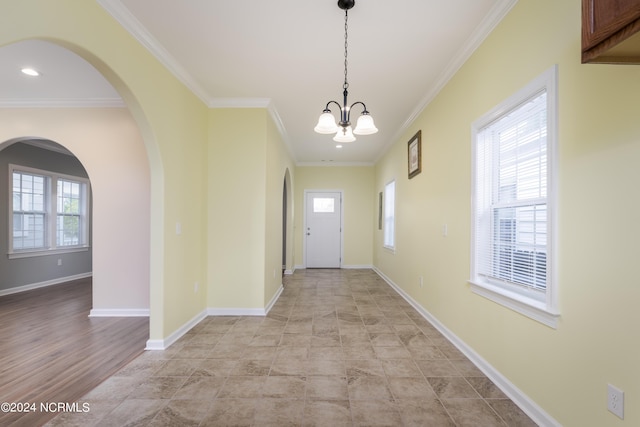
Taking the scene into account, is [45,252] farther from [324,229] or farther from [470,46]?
[470,46]

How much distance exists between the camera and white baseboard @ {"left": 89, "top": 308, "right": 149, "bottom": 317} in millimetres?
3523

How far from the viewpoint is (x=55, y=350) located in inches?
101

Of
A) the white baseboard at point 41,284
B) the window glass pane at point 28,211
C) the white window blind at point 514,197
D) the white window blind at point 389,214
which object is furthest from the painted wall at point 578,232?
the window glass pane at point 28,211

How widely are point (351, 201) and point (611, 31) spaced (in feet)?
20.9

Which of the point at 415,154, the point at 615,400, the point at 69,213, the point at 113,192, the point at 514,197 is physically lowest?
the point at 615,400

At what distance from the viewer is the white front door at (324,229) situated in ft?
24.0

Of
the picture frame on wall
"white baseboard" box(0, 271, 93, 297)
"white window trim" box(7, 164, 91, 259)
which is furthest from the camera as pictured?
"white window trim" box(7, 164, 91, 259)

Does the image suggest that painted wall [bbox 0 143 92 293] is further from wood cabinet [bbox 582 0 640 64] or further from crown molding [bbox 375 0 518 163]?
wood cabinet [bbox 582 0 640 64]

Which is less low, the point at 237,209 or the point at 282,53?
the point at 282,53

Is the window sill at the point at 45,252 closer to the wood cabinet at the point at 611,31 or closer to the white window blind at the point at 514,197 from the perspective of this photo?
the white window blind at the point at 514,197

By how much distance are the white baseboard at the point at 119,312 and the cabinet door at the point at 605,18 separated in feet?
14.5

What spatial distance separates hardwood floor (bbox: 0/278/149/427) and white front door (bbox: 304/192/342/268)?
434cm

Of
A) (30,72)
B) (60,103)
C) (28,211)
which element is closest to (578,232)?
(30,72)

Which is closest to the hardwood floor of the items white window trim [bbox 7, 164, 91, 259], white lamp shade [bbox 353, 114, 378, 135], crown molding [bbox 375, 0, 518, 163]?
white window trim [bbox 7, 164, 91, 259]
